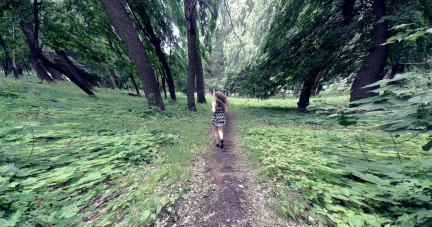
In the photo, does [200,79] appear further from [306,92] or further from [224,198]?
[224,198]

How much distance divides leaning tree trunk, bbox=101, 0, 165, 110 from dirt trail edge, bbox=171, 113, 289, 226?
190 inches

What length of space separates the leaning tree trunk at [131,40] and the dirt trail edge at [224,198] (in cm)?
483

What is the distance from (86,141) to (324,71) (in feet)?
36.5

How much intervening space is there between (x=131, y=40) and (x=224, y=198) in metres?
6.94

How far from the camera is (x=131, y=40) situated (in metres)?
5.72

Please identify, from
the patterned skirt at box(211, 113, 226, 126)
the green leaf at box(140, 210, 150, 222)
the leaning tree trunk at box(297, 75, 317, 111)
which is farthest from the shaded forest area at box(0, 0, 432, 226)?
the leaning tree trunk at box(297, 75, 317, 111)

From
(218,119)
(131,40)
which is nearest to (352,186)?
(218,119)

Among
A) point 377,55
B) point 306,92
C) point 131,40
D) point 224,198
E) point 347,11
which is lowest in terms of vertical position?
point 224,198

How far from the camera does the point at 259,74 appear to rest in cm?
907

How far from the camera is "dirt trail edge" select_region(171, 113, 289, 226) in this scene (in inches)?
70.2

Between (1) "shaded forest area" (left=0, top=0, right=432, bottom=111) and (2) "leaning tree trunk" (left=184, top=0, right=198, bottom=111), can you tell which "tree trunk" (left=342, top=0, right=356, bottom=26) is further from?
(2) "leaning tree trunk" (left=184, top=0, right=198, bottom=111)

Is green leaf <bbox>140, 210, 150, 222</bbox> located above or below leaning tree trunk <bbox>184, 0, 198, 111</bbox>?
below

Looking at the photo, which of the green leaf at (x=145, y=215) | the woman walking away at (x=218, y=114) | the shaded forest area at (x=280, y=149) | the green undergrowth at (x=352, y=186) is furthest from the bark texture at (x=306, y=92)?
the green leaf at (x=145, y=215)

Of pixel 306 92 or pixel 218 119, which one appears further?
pixel 306 92
